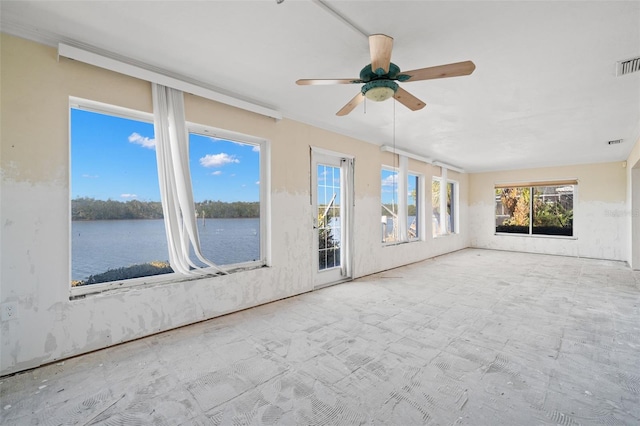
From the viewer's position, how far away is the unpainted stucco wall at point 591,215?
6.80 metres

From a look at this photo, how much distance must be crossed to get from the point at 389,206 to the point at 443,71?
400 centimetres

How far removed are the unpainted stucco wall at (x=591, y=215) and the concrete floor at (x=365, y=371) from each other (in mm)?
4597

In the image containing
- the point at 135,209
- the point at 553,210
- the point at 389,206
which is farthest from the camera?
the point at 553,210

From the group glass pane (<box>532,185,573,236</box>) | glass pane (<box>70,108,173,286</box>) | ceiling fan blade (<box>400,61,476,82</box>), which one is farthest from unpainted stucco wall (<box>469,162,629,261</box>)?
glass pane (<box>70,108,173,286</box>)

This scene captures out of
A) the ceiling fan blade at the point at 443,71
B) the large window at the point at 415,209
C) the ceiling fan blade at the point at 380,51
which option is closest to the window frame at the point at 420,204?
the large window at the point at 415,209

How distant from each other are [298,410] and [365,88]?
91.0 inches

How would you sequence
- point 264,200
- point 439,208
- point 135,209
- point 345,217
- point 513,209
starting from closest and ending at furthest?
point 135,209 → point 264,200 → point 345,217 → point 439,208 → point 513,209

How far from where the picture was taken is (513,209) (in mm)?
8445

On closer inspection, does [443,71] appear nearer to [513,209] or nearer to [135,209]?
[135,209]

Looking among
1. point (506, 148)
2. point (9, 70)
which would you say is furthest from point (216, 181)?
point (506, 148)

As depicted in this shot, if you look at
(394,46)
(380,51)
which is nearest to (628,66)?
(394,46)

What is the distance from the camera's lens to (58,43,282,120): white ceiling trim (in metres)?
2.26

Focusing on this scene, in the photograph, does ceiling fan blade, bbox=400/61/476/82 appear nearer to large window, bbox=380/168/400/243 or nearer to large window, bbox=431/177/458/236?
large window, bbox=380/168/400/243

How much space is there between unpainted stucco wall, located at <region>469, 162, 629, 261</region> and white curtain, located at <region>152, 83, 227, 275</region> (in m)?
8.76
